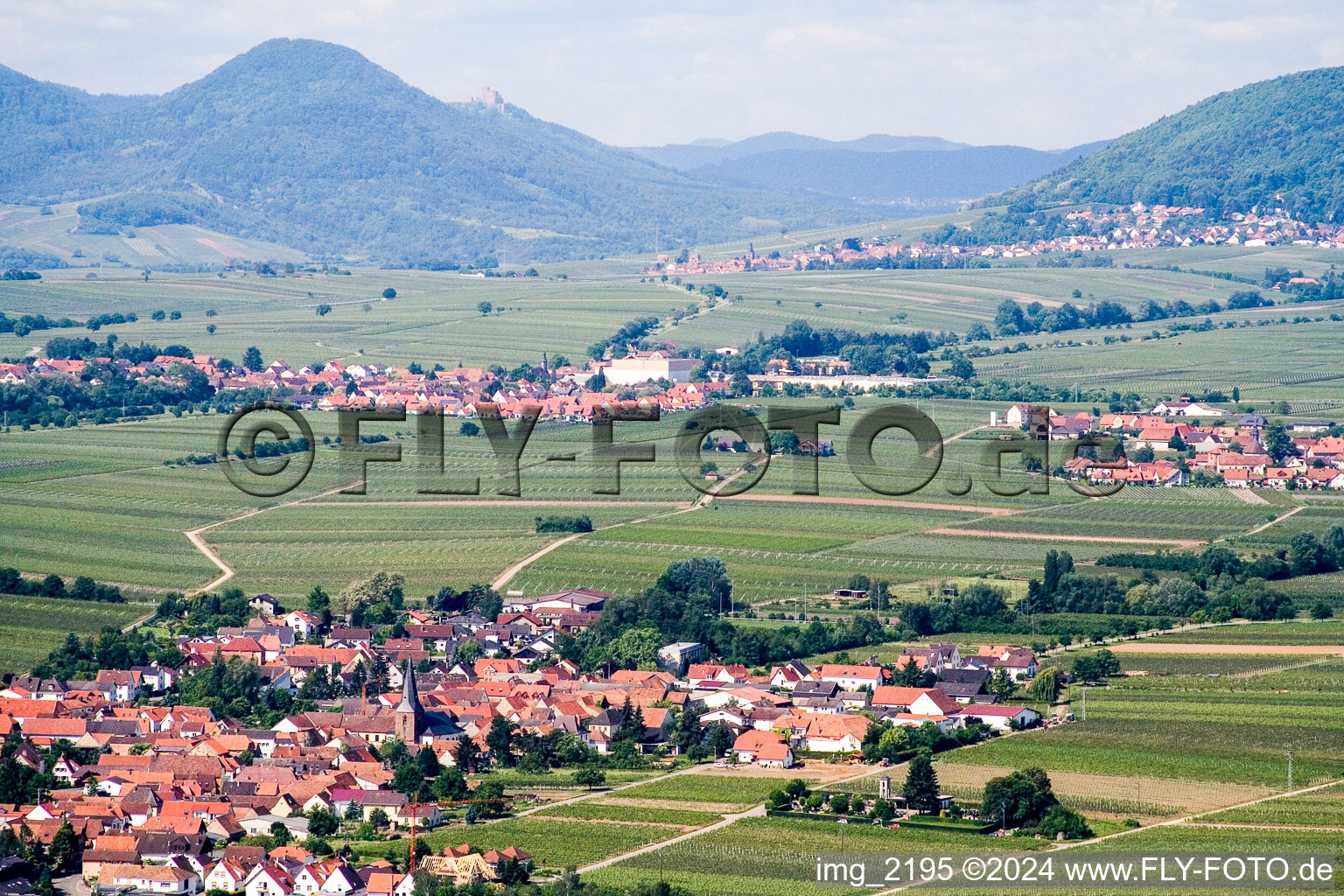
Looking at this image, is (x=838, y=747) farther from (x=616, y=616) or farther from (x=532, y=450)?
(x=532, y=450)

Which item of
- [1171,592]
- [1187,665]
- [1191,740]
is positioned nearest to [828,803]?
[1191,740]

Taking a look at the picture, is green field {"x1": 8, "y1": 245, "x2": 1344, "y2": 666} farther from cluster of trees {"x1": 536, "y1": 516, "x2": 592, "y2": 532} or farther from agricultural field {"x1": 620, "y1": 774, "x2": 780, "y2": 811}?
agricultural field {"x1": 620, "y1": 774, "x2": 780, "y2": 811}

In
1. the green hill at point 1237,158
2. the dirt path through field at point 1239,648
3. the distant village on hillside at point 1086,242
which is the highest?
the green hill at point 1237,158

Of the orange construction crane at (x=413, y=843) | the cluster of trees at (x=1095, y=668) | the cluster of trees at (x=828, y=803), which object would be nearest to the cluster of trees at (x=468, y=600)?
the cluster of trees at (x=1095, y=668)

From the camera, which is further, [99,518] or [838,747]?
[99,518]

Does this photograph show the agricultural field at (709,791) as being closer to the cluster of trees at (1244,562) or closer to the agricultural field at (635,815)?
the agricultural field at (635,815)

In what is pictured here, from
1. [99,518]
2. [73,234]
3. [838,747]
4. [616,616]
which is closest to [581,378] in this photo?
[99,518]
